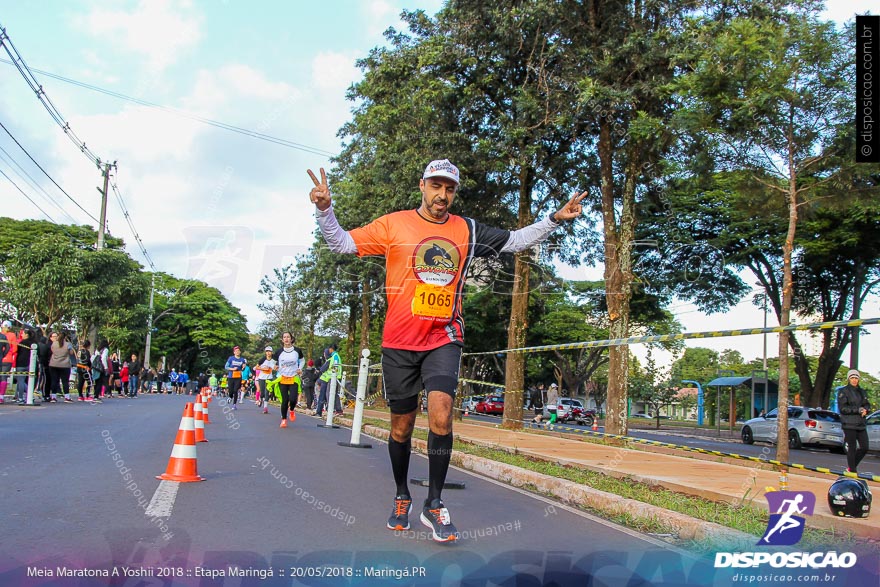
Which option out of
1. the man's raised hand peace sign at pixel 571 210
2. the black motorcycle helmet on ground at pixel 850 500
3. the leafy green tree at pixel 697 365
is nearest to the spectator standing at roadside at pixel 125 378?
the man's raised hand peace sign at pixel 571 210

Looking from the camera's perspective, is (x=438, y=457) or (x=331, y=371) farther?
(x=331, y=371)

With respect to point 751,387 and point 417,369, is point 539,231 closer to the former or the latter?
point 417,369

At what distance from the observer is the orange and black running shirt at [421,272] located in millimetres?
4660

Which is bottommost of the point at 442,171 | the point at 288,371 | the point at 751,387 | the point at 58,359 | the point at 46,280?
the point at 58,359

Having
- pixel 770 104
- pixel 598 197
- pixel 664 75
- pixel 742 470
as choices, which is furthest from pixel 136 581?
pixel 598 197

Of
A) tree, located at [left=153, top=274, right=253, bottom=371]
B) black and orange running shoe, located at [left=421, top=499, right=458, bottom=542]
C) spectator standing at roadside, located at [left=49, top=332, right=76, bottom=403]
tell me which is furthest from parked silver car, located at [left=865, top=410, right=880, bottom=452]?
tree, located at [left=153, top=274, right=253, bottom=371]

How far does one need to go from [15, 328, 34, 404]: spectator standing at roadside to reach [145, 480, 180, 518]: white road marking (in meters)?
13.7

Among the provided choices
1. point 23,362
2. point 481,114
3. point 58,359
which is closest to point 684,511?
point 481,114

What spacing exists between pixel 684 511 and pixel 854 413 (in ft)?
24.1

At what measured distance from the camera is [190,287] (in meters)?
72.1

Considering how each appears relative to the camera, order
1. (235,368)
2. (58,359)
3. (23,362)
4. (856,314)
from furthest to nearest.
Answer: (856,314)
(235,368)
(23,362)
(58,359)

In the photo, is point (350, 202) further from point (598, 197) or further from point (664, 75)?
point (664, 75)

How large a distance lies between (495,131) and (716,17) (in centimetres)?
491

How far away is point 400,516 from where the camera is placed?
15.1 ft
